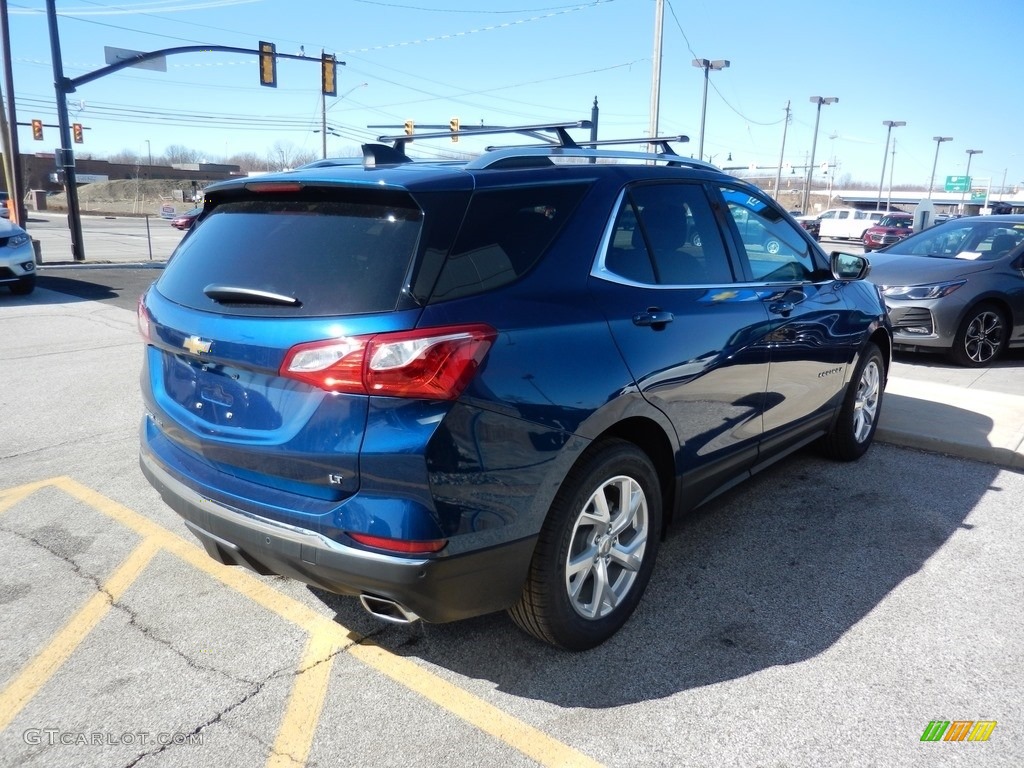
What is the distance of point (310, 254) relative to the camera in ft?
8.75

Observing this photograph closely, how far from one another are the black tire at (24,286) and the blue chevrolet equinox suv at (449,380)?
10.8 meters

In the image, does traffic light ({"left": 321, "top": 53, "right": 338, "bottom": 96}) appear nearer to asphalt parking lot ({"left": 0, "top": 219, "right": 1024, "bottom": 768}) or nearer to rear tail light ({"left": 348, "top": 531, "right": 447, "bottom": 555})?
asphalt parking lot ({"left": 0, "top": 219, "right": 1024, "bottom": 768})

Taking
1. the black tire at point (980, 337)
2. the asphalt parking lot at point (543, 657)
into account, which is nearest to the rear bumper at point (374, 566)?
the asphalt parking lot at point (543, 657)

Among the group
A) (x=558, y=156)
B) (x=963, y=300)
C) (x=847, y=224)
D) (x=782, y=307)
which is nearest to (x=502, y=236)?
(x=558, y=156)

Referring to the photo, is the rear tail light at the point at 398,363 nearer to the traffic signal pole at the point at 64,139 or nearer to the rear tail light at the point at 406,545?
the rear tail light at the point at 406,545

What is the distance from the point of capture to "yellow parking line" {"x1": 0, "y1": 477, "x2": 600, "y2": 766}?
2.55 m

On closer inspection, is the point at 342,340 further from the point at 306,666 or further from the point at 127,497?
the point at 127,497

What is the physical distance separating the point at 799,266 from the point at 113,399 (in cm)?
543

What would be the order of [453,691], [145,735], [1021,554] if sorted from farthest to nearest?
1. [1021,554]
2. [453,691]
3. [145,735]

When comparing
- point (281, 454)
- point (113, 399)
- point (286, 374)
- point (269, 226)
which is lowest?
point (113, 399)

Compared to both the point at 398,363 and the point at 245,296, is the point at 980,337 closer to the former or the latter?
the point at 398,363

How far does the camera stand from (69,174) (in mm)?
20578

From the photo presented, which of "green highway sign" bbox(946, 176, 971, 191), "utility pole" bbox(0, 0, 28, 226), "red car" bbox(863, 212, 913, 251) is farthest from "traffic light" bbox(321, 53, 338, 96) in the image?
"green highway sign" bbox(946, 176, 971, 191)

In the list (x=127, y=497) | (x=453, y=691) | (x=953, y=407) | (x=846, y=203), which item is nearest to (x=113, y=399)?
(x=127, y=497)
